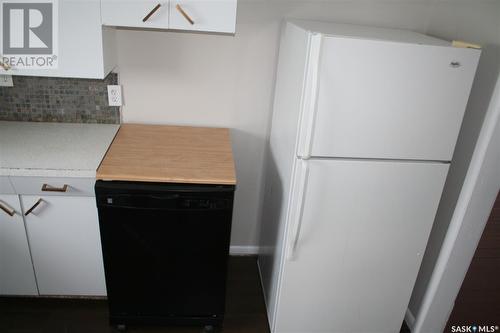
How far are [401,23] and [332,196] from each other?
3.86 feet

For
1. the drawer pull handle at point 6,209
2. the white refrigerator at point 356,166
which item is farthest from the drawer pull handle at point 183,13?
the drawer pull handle at point 6,209

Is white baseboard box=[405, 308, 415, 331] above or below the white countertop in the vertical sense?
below

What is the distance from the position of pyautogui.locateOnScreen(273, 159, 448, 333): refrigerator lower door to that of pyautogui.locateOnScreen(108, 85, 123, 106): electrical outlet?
119cm

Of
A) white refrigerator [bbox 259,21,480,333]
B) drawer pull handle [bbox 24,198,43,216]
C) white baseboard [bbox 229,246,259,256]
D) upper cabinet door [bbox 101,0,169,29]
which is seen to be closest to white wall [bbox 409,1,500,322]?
white refrigerator [bbox 259,21,480,333]

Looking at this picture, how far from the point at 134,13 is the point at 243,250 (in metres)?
1.71

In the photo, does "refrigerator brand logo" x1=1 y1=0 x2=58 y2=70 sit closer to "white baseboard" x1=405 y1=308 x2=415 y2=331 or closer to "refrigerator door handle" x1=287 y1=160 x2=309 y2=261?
"refrigerator door handle" x1=287 y1=160 x2=309 y2=261

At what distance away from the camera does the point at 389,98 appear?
1552 mm

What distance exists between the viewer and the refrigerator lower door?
168 centimetres

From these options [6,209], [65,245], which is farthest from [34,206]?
[65,245]

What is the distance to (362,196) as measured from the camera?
171 cm

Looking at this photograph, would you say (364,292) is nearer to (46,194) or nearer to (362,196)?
(362,196)

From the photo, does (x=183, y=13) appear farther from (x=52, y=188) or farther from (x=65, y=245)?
(x=65, y=245)

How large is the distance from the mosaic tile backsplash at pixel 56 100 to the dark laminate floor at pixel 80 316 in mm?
1070

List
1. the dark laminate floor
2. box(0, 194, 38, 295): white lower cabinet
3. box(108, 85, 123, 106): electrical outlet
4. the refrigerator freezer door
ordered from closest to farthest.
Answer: the refrigerator freezer door
box(0, 194, 38, 295): white lower cabinet
the dark laminate floor
box(108, 85, 123, 106): electrical outlet
